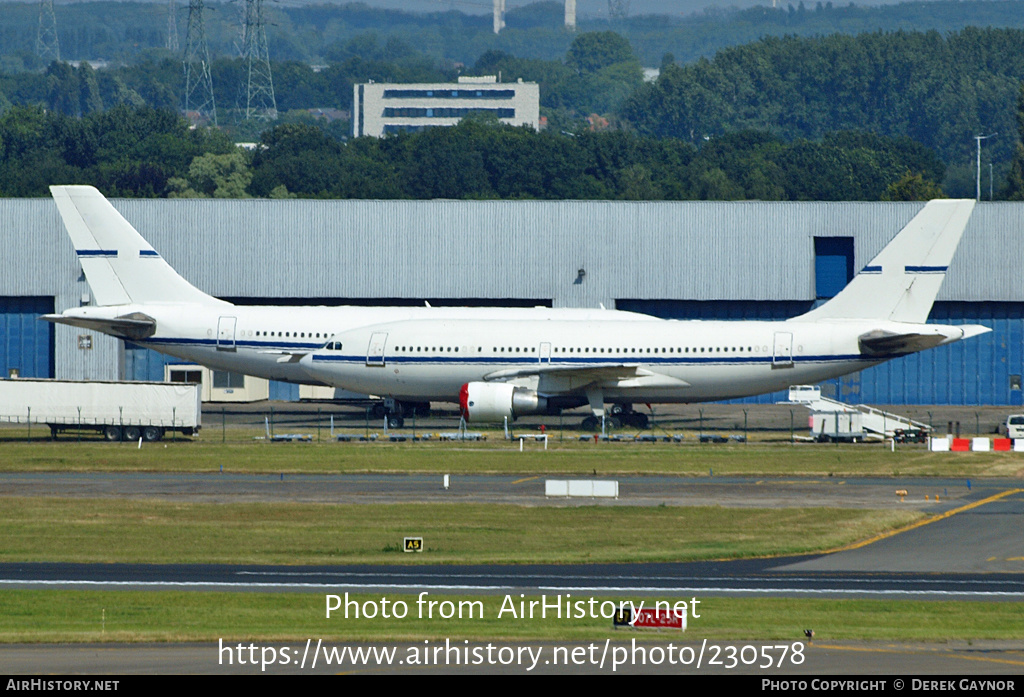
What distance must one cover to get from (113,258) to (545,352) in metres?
23.6

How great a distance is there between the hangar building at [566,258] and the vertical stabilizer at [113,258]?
13.6m

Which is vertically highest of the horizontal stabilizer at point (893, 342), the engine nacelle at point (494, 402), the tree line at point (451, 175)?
the tree line at point (451, 175)

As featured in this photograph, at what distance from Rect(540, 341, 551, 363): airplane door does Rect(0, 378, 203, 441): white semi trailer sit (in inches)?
653

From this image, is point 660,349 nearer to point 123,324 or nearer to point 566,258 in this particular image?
point 566,258

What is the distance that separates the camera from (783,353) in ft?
222

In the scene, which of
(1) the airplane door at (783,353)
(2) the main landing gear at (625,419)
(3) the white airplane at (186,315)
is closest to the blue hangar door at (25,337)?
(3) the white airplane at (186,315)

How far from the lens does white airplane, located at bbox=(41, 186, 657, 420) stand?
71.4m

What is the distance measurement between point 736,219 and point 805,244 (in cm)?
458

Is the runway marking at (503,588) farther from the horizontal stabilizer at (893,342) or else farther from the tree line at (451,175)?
the tree line at (451,175)

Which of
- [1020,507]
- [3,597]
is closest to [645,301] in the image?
[1020,507]

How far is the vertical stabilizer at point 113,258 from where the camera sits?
73.4 metres

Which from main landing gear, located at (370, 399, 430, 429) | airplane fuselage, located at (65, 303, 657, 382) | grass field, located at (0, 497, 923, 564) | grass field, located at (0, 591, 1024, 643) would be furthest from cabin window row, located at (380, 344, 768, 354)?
grass field, located at (0, 591, 1024, 643)

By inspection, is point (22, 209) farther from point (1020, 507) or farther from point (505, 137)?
point (505, 137)

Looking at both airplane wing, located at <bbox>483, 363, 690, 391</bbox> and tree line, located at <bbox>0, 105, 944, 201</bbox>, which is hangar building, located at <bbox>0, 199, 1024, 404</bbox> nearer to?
airplane wing, located at <bbox>483, 363, 690, 391</bbox>
